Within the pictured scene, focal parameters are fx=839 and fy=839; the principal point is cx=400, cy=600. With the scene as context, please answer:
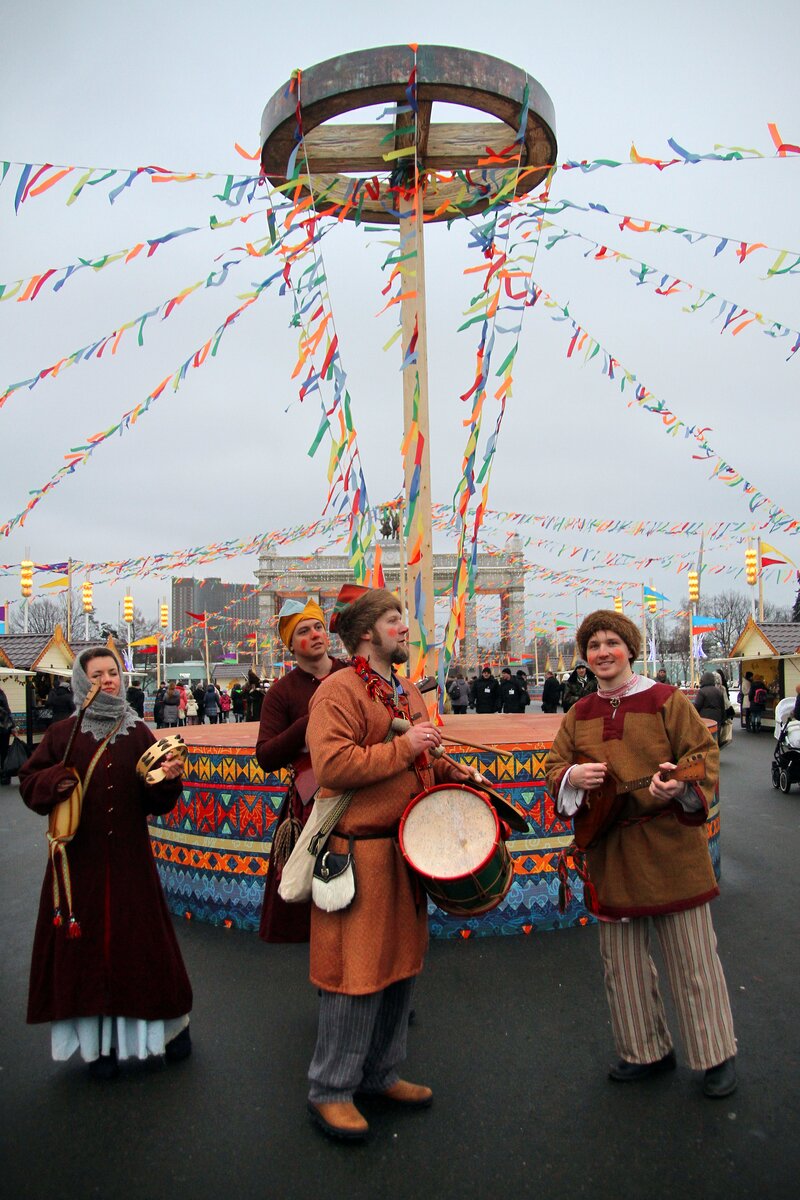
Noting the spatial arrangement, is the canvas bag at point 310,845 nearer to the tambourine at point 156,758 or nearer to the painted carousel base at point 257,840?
the tambourine at point 156,758

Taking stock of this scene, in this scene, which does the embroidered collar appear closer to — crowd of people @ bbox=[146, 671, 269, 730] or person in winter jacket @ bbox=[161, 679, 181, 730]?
crowd of people @ bbox=[146, 671, 269, 730]

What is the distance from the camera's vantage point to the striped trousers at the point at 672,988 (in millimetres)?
2943

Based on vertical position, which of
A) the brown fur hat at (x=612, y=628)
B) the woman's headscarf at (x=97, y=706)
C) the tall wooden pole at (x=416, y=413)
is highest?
the tall wooden pole at (x=416, y=413)

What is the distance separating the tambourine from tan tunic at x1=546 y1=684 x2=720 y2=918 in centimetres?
146

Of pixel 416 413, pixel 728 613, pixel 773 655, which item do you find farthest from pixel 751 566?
pixel 728 613

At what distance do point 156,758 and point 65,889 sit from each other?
0.59 meters

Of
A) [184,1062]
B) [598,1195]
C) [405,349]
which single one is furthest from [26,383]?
[598,1195]

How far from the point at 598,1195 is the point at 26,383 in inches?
231

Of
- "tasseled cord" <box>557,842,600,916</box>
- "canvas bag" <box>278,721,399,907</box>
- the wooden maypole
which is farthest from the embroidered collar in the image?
the wooden maypole

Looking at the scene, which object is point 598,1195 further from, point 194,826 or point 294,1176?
point 194,826

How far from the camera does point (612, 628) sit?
10.3 feet

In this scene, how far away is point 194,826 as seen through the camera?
5.09 metres

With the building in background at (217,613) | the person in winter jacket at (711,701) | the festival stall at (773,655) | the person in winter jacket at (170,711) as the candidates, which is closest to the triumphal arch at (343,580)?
the building in background at (217,613)

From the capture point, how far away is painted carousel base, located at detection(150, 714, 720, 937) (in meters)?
4.75
